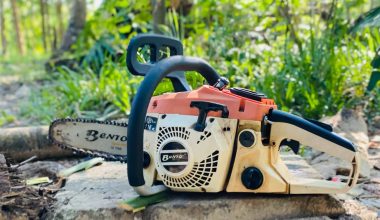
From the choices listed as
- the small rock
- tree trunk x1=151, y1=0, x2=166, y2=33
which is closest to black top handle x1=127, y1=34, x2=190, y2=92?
the small rock

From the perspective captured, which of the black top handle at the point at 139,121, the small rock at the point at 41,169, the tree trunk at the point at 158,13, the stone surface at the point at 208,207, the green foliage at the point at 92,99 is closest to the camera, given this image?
the black top handle at the point at 139,121

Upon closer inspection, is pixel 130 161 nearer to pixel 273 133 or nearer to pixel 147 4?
pixel 273 133

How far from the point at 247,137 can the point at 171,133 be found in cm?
25

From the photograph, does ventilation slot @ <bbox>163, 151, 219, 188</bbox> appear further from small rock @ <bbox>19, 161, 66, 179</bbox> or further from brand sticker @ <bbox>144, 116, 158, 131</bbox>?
small rock @ <bbox>19, 161, 66, 179</bbox>

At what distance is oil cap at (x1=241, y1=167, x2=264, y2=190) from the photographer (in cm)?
171

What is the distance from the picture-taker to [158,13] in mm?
4617

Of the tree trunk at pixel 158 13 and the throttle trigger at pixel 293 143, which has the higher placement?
the tree trunk at pixel 158 13

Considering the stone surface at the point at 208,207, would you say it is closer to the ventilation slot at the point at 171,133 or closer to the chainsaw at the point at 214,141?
the chainsaw at the point at 214,141

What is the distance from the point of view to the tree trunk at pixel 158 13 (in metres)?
4.35

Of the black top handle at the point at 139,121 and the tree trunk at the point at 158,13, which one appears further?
the tree trunk at the point at 158,13

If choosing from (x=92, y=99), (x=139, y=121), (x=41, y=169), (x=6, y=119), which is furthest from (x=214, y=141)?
(x=6, y=119)

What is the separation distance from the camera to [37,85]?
6402mm

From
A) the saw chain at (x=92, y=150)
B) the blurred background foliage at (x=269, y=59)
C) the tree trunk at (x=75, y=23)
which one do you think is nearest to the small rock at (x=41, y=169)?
the saw chain at (x=92, y=150)

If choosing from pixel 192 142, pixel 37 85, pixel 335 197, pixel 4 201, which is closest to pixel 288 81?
pixel 335 197
